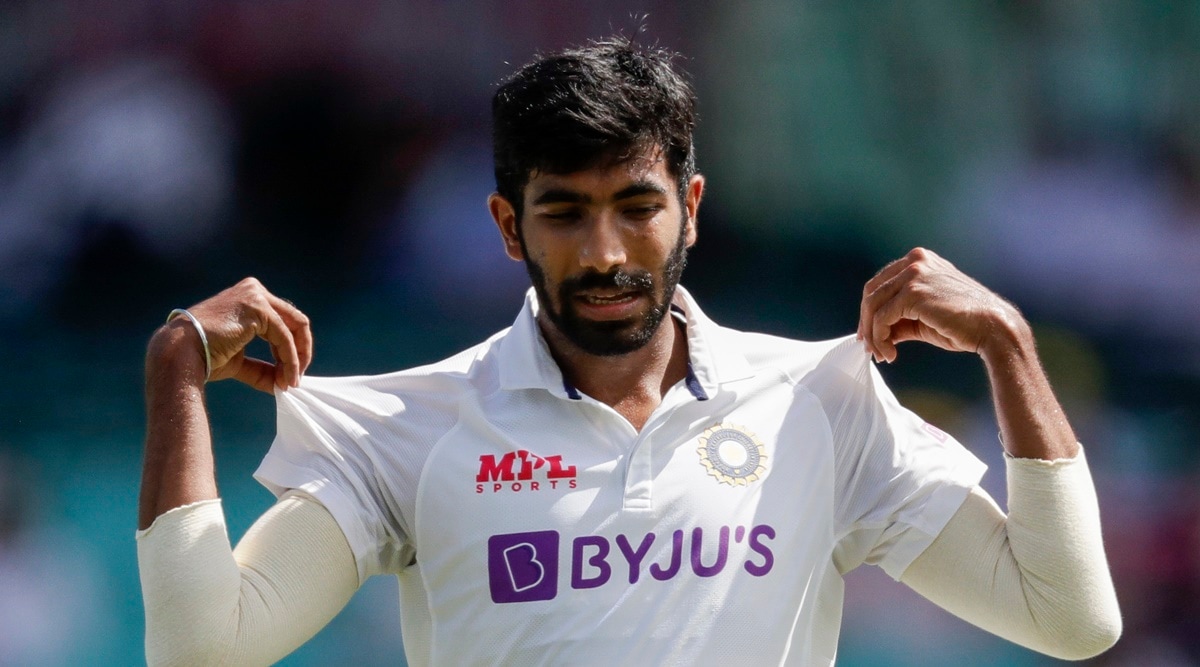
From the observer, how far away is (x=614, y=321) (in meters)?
2.20

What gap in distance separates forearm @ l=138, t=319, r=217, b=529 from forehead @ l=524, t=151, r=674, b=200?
0.57 meters

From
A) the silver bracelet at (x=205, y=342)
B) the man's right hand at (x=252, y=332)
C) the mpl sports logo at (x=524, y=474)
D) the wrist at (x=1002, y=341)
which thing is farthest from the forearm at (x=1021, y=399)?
the silver bracelet at (x=205, y=342)

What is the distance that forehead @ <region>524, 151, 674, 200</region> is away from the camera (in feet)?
7.09

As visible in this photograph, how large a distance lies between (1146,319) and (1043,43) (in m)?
1.01

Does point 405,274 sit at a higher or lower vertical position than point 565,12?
lower

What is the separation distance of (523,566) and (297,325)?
490 millimetres

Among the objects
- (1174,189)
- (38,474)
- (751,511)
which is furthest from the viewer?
(1174,189)

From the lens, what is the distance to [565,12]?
4.88 m

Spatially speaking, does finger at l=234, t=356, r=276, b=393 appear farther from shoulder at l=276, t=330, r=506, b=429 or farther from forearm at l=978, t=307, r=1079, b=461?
forearm at l=978, t=307, r=1079, b=461

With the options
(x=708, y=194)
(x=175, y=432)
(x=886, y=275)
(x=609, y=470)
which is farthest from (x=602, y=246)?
(x=708, y=194)

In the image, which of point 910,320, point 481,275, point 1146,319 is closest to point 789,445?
point 910,320

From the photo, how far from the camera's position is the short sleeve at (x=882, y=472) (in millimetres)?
2180

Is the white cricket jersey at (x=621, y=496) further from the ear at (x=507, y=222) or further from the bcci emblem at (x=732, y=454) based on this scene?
the ear at (x=507, y=222)

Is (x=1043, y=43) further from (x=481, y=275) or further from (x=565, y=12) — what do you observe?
(x=481, y=275)
